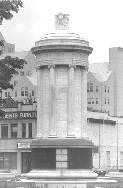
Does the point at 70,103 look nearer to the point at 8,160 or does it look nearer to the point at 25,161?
the point at 25,161

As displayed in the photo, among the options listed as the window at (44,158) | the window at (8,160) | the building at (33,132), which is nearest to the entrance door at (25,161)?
the building at (33,132)

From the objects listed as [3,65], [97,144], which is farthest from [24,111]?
[3,65]

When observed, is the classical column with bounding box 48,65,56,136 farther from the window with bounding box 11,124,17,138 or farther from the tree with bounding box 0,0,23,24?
the window with bounding box 11,124,17,138

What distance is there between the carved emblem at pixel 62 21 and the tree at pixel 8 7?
19.7 meters

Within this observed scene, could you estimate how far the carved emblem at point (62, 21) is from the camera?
57.8m

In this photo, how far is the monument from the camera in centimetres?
5438

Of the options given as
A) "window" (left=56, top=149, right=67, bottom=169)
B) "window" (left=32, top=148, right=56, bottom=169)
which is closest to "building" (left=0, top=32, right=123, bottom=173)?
"window" (left=56, top=149, right=67, bottom=169)

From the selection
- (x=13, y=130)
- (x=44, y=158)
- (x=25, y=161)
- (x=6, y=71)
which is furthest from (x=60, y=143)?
(x=13, y=130)

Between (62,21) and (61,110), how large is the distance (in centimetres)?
801

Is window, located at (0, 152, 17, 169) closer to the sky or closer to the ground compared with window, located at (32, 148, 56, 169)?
closer to the ground

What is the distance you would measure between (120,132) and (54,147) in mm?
72465

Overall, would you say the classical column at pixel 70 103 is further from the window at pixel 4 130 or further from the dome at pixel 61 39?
the window at pixel 4 130

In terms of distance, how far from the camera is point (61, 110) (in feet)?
181

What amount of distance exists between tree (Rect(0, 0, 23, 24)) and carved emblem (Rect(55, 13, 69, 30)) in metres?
19.7
